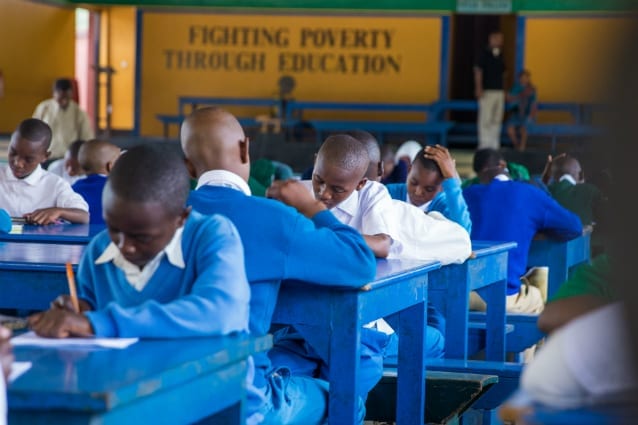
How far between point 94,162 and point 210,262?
4.40 meters

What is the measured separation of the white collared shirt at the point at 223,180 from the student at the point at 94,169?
3.08 meters

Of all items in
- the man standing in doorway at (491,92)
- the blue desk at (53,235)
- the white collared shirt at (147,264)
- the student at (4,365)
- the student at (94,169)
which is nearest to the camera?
the student at (4,365)

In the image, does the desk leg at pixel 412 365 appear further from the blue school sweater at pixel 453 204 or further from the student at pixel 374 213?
the blue school sweater at pixel 453 204

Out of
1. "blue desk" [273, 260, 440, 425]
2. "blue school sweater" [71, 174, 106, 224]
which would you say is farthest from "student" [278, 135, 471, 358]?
"blue school sweater" [71, 174, 106, 224]

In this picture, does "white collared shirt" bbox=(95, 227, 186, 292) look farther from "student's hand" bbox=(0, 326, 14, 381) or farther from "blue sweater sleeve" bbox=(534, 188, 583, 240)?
"blue sweater sleeve" bbox=(534, 188, 583, 240)

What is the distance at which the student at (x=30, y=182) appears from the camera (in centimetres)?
575

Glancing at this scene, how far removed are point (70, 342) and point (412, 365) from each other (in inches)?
65.5

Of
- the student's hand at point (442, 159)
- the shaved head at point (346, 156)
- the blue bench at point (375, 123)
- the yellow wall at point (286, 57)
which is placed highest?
the yellow wall at point (286, 57)

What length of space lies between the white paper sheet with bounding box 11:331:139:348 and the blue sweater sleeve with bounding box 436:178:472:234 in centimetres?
292

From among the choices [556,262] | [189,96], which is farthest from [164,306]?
[189,96]

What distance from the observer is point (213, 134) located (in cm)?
317

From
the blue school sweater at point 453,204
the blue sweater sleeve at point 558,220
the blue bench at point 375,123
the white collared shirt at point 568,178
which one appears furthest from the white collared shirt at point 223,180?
the blue bench at point 375,123

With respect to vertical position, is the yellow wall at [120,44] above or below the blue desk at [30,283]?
above

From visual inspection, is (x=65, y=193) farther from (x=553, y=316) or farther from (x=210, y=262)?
(x=553, y=316)
